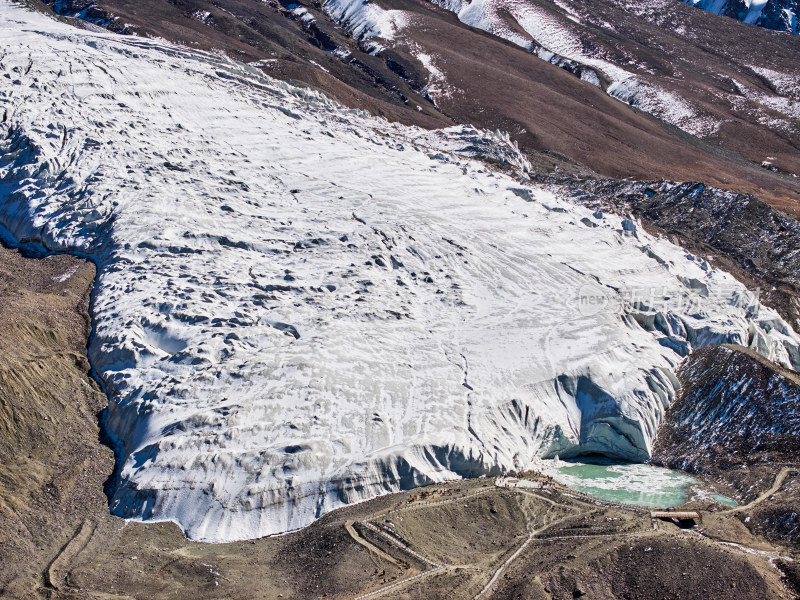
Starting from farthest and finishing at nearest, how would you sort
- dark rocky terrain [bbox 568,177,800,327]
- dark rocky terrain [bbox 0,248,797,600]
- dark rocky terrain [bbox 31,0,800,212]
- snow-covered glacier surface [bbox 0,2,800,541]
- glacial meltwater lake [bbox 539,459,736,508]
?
1. dark rocky terrain [bbox 31,0,800,212]
2. dark rocky terrain [bbox 568,177,800,327]
3. glacial meltwater lake [bbox 539,459,736,508]
4. snow-covered glacier surface [bbox 0,2,800,541]
5. dark rocky terrain [bbox 0,248,797,600]

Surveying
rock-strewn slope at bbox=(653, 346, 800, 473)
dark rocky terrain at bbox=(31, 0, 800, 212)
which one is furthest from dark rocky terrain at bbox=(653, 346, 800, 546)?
dark rocky terrain at bbox=(31, 0, 800, 212)

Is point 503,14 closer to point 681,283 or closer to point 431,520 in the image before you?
point 681,283

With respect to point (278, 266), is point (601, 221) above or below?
above

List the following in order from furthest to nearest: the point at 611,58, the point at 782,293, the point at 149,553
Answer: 1. the point at 611,58
2. the point at 782,293
3. the point at 149,553

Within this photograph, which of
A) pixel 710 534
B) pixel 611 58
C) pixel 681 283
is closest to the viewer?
pixel 710 534

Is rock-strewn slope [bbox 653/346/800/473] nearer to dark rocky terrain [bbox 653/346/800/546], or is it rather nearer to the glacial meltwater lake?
dark rocky terrain [bbox 653/346/800/546]

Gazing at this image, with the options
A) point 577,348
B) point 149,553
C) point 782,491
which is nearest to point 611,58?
point 577,348

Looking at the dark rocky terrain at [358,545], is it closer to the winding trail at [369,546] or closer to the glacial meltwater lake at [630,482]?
the winding trail at [369,546]

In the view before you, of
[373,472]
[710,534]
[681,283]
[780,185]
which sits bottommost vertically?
[373,472]
